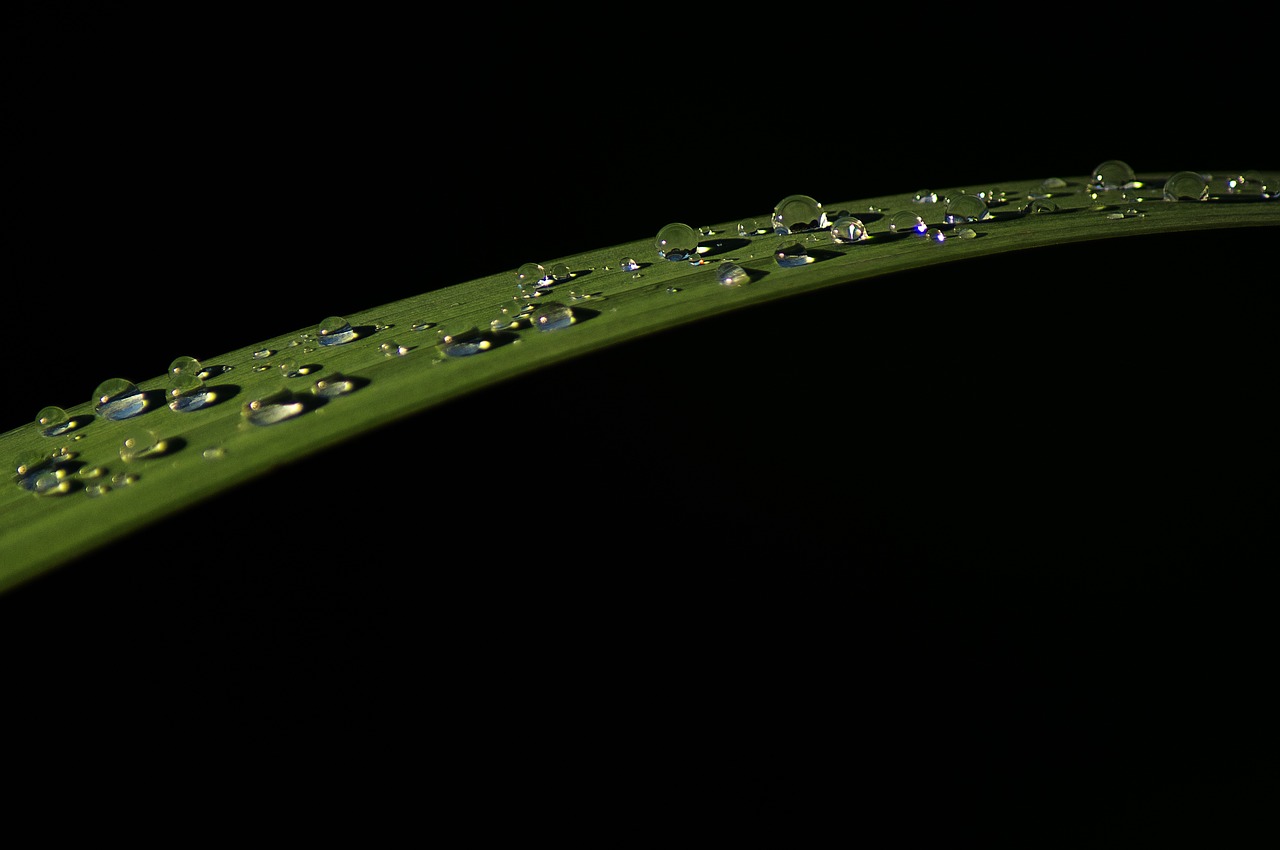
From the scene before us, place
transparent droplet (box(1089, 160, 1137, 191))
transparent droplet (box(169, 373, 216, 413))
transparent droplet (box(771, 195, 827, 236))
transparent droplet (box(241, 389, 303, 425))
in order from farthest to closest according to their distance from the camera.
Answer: transparent droplet (box(1089, 160, 1137, 191)), transparent droplet (box(771, 195, 827, 236)), transparent droplet (box(169, 373, 216, 413)), transparent droplet (box(241, 389, 303, 425))

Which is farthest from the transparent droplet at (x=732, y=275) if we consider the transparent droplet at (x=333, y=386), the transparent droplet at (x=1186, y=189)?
the transparent droplet at (x=1186, y=189)

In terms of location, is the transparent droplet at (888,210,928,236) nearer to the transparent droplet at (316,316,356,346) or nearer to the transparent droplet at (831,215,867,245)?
the transparent droplet at (831,215,867,245)

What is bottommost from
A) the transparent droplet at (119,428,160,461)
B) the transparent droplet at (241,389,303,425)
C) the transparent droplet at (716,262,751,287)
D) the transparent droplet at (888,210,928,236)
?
the transparent droplet at (119,428,160,461)

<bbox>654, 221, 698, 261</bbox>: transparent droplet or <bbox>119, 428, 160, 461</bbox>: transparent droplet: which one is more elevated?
<bbox>654, 221, 698, 261</bbox>: transparent droplet

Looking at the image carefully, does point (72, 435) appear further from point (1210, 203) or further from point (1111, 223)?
point (1210, 203)

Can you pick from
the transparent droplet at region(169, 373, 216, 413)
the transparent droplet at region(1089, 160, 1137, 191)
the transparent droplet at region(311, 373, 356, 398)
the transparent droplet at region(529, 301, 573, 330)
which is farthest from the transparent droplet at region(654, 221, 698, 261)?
the transparent droplet at region(1089, 160, 1137, 191)

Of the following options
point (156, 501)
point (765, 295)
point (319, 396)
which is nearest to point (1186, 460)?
point (765, 295)

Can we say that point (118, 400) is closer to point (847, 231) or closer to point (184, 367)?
point (184, 367)
